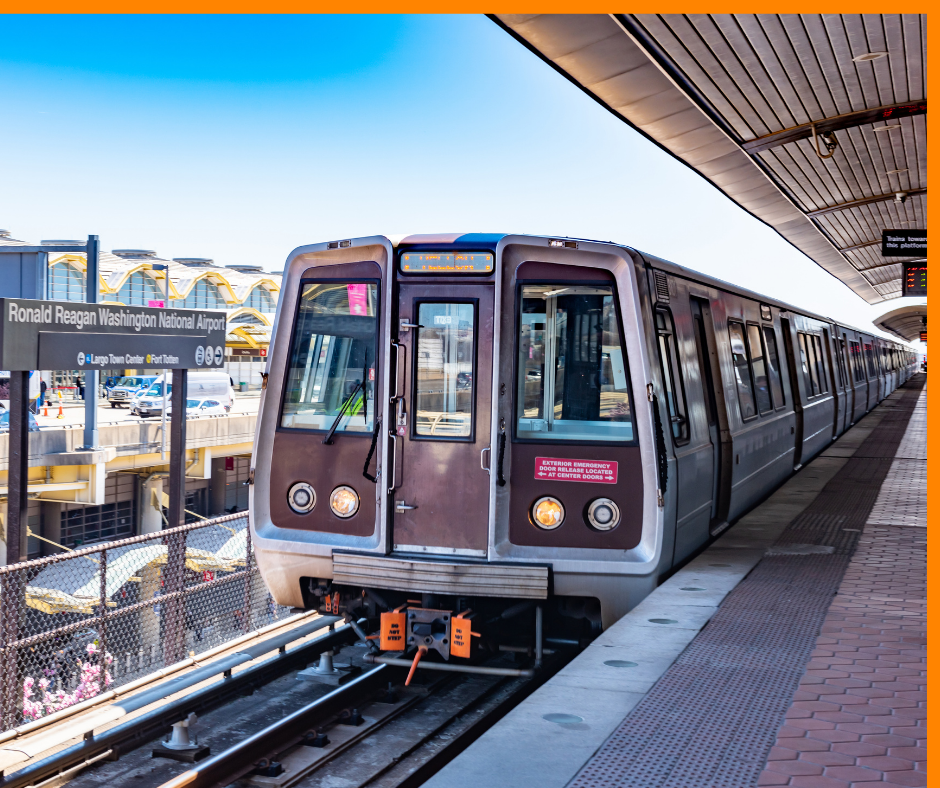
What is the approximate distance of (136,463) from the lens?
108ft

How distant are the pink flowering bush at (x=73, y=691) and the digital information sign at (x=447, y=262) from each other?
137 inches

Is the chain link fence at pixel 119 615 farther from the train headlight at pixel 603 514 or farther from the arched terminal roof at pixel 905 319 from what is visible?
the arched terminal roof at pixel 905 319

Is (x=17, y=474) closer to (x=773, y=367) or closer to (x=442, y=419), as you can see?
(x=442, y=419)

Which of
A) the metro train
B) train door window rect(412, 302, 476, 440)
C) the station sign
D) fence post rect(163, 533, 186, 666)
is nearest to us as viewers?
the metro train

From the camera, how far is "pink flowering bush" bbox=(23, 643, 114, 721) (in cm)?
695

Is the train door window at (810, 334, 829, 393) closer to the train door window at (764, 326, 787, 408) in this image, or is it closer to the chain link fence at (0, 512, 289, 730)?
the train door window at (764, 326, 787, 408)

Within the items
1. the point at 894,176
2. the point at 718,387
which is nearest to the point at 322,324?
the point at 718,387

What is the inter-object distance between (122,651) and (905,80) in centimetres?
1071

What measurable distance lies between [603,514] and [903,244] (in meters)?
12.8

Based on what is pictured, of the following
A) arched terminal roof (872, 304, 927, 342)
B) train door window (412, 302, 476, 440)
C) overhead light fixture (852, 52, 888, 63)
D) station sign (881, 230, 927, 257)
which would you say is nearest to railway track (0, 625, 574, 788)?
train door window (412, 302, 476, 440)

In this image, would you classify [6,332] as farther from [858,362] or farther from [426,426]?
[858,362]

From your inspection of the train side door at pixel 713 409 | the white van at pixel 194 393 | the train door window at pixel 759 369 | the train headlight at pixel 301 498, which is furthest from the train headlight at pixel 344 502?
the white van at pixel 194 393

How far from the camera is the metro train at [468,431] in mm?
6219

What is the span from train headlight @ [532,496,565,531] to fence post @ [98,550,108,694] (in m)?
2.94
